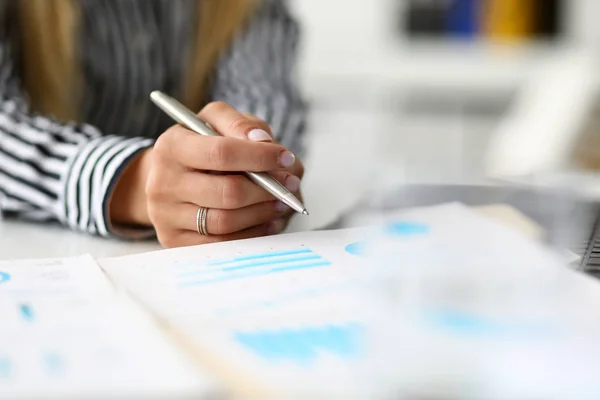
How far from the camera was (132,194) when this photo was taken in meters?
0.47

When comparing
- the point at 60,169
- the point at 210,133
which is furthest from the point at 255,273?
the point at 60,169

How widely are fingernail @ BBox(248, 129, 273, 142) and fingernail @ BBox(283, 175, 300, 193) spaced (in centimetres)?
3

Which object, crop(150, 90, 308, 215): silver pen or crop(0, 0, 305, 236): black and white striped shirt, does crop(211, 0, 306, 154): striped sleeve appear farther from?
crop(150, 90, 308, 215): silver pen

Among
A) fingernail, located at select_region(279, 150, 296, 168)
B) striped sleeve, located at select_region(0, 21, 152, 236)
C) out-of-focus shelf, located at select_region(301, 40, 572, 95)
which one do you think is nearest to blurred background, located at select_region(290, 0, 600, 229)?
out-of-focus shelf, located at select_region(301, 40, 572, 95)

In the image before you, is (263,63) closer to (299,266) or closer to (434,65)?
(299,266)

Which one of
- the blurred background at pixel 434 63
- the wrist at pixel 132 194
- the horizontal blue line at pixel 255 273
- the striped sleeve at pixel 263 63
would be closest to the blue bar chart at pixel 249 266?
Answer: the horizontal blue line at pixel 255 273

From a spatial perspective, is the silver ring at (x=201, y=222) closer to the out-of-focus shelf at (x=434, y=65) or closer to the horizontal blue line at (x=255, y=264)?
the horizontal blue line at (x=255, y=264)

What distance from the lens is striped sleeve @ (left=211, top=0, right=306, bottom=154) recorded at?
2.43 ft

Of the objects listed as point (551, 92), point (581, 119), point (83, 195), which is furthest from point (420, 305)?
point (551, 92)

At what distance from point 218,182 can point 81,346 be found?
181mm

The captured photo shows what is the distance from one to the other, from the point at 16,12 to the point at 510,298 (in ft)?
2.15

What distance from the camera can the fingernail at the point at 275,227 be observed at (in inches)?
16.8

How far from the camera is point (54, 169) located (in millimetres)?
507

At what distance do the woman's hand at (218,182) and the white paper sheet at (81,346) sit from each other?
0.10m
